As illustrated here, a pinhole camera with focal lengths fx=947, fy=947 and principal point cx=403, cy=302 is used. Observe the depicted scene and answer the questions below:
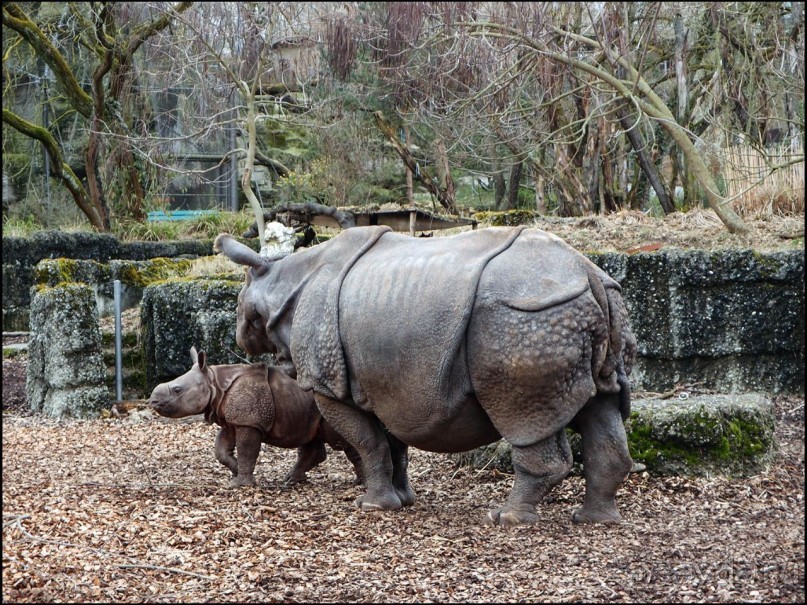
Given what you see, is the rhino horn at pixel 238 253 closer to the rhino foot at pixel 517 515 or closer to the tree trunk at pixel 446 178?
the rhino foot at pixel 517 515

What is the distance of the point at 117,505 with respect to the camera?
5.81 m

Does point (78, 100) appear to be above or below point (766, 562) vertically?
above

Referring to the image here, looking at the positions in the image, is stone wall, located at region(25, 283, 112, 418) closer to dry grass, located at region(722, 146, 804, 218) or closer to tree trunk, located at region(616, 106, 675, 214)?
dry grass, located at region(722, 146, 804, 218)

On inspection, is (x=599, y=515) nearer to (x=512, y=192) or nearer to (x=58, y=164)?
(x=58, y=164)

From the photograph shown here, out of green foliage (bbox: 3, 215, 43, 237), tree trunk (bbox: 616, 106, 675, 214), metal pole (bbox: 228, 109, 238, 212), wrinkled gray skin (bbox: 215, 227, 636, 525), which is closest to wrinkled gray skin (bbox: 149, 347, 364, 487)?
wrinkled gray skin (bbox: 215, 227, 636, 525)

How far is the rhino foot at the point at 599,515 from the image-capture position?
5367mm

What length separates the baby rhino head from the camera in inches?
253

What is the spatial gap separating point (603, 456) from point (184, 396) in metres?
2.85

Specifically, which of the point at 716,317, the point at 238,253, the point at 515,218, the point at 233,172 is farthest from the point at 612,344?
the point at 233,172

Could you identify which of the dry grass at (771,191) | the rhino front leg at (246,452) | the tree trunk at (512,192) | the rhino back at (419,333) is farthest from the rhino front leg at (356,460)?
the tree trunk at (512,192)

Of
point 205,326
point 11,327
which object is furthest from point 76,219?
point 205,326

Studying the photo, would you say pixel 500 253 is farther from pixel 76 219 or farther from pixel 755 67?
pixel 76 219

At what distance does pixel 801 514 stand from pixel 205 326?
237 inches

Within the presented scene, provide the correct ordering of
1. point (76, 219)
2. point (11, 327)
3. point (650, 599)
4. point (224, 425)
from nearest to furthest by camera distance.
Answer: point (650, 599), point (224, 425), point (11, 327), point (76, 219)
